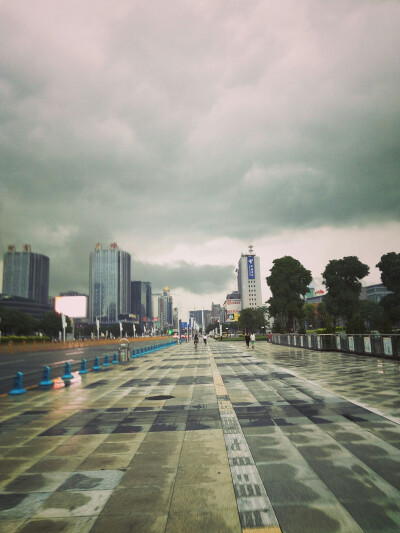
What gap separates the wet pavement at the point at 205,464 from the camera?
377cm

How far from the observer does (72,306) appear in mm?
50625

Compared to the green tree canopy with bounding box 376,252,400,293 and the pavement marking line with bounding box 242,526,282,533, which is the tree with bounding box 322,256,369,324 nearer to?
the green tree canopy with bounding box 376,252,400,293

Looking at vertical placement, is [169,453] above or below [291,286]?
below

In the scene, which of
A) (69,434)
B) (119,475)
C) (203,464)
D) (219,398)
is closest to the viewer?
(119,475)

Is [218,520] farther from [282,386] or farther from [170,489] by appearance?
[282,386]

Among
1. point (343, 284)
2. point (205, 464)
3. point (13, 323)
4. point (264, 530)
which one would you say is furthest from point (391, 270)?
point (13, 323)

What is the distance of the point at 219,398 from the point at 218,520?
7.08m

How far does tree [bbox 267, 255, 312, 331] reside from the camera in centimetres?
6269

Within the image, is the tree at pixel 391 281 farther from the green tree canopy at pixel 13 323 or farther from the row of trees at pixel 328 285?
the green tree canopy at pixel 13 323

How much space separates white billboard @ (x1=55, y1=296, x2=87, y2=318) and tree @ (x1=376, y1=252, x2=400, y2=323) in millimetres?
43591

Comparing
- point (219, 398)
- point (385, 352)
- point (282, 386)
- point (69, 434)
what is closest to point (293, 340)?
point (385, 352)

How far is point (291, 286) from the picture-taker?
211 feet

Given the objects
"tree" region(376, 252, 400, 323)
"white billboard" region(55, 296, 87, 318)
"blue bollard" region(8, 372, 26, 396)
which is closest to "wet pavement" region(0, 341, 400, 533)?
"blue bollard" region(8, 372, 26, 396)

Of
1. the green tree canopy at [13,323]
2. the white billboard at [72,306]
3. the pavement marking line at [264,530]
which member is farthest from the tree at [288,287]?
the green tree canopy at [13,323]
